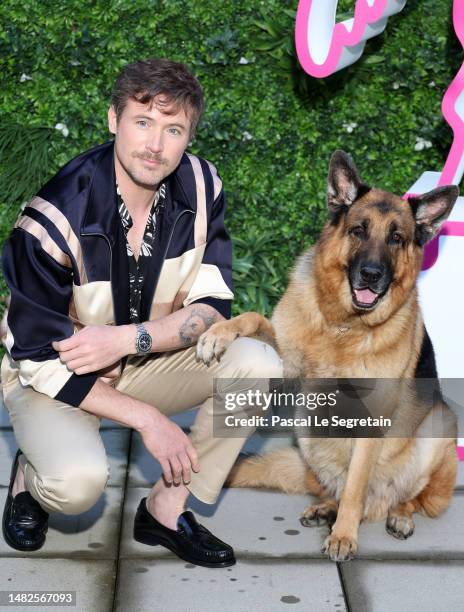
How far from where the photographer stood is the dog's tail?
4.13 m

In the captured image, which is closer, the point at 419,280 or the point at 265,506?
the point at 265,506

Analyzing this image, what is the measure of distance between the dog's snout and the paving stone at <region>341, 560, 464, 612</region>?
114 cm

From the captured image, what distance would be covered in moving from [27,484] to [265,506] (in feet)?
3.56

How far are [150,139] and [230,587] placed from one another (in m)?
1.69

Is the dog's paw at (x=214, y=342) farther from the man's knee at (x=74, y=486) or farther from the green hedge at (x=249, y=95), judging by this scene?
the green hedge at (x=249, y=95)

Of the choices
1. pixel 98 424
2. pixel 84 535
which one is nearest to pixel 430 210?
pixel 98 424

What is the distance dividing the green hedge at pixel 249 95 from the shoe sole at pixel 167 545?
256cm

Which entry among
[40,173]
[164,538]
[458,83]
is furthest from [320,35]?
[164,538]

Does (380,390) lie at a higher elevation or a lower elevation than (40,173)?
lower

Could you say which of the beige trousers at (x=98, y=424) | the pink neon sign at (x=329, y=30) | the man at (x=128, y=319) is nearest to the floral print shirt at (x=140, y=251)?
the man at (x=128, y=319)

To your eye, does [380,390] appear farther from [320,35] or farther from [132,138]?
[320,35]

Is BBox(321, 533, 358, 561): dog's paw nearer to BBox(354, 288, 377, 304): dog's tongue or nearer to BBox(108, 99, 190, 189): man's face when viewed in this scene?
BBox(354, 288, 377, 304): dog's tongue

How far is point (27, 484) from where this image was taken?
11.8 feet

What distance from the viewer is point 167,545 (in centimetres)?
361
